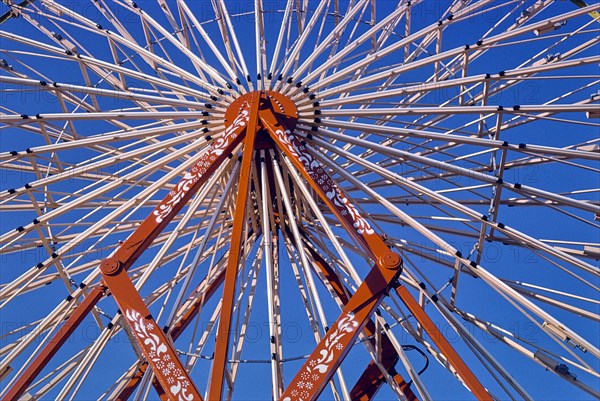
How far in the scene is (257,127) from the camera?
16.6m

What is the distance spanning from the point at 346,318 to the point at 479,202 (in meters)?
8.79

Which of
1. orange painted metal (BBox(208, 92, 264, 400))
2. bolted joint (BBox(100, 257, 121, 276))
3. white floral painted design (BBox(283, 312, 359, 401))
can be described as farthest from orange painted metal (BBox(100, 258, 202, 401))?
white floral painted design (BBox(283, 312, 359, 401))

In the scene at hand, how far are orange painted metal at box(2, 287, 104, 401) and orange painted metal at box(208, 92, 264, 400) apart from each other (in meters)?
3.47

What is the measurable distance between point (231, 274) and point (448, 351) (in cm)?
454

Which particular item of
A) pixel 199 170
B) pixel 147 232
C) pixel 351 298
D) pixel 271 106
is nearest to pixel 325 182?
pixel 271 106

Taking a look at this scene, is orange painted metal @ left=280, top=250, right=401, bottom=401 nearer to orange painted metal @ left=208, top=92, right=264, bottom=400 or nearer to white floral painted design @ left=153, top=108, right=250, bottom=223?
orange painted metal @ left=208, top=92, right=264, bottom=400

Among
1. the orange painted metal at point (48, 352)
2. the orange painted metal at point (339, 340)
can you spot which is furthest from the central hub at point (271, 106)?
the orange painted metal at point (48, 352)

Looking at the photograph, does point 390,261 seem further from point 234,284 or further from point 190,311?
point 190,311

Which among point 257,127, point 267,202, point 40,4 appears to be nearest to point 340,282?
point 267,202

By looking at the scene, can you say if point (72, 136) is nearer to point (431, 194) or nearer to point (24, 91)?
point (24, 91)

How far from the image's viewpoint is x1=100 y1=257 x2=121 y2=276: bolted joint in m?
14.3

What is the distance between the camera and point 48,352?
14.4 m

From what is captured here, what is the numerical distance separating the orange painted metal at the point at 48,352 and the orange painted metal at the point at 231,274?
347 centimetres

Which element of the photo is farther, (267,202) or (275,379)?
(267,202)
